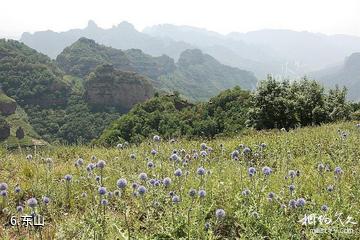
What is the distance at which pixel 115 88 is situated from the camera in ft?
566

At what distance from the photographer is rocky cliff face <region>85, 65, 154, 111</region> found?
545ft

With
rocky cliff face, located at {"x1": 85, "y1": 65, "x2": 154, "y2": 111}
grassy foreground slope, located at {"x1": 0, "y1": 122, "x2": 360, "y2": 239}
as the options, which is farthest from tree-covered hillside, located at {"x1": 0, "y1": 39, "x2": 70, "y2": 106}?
grassy foreground slope, located at {"x1": 0, "y1": 122, "x2": 360, "y2": 239}

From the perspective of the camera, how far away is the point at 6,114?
135750mm

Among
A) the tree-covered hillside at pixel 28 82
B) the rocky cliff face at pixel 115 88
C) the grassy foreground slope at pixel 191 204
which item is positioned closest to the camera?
the grassy foreground slope at pixel 191 204

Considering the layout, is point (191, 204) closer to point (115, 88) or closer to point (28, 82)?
point (115, 88)

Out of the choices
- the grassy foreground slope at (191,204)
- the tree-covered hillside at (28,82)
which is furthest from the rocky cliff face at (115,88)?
the grassy foreground slope at (191,204)

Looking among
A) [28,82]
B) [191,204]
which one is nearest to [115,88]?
[28,82]

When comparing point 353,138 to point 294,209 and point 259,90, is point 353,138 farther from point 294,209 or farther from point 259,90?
point 259,90

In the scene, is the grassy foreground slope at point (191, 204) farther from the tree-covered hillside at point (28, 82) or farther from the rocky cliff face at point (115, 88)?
the tree-covered hillside at point (28, 82)

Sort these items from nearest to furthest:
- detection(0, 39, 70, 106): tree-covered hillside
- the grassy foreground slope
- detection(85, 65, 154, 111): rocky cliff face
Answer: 1. the grassy foreground slope
2. detection(0, 39, 70, 106): tree-covered hillside
3. detection(85, 65, 154, 111): rocky cliff face

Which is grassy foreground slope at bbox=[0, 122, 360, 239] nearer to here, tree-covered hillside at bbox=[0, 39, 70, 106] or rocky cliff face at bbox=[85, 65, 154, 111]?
rocky cliff face at bbox=[85, 65, 154, 111]

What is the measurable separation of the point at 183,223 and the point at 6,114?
143m

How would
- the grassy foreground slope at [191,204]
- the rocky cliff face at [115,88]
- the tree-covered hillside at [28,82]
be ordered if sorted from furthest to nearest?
the rocky cliff face at [115,88] < the tree-covered hillside at [28,82] < the grassy foreground slope at [191,204]

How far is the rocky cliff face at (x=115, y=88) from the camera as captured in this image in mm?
166000
